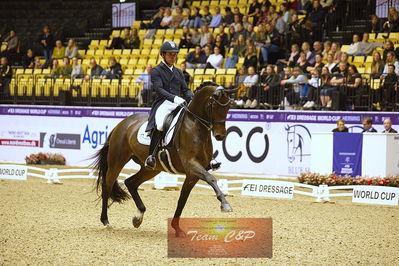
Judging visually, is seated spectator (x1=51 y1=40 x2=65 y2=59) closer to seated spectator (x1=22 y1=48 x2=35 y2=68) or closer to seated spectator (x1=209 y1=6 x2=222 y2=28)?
seated spectator (x1=22 y1=48 x2=35 y2=68)

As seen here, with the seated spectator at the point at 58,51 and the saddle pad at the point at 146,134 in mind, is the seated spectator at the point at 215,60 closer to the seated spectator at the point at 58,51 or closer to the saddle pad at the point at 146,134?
the seated spectator at the point at 58,51

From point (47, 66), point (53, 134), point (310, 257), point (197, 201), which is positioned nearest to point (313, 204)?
point (197, 201)

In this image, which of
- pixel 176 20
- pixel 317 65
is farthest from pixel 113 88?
pixel 317 65

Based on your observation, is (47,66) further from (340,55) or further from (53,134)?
(340,55)

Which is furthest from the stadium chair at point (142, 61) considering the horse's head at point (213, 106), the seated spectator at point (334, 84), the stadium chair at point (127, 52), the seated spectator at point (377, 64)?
the horse's head at point (213, 106)

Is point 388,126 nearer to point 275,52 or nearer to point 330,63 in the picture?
point 330,63

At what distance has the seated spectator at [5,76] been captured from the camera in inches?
924

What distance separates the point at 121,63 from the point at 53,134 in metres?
3.73

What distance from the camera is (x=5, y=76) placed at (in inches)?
952

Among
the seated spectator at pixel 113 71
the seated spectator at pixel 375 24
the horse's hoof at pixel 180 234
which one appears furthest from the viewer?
the seated spectator at pixel 113 71

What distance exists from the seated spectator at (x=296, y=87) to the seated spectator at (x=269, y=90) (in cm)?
26

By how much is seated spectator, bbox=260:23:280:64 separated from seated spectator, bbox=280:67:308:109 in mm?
2297

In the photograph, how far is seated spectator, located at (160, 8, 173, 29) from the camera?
24.6 metres

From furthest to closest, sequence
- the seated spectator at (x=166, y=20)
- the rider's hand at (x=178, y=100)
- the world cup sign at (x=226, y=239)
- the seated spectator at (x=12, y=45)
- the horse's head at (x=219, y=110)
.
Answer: the seated spectator at (x=12, y=45)
the seated spectator at (x=166, y=20)
the rider's hand at (x=178, y=100)
the horse's head at (x=219, y=110)
the world cup sign at (x=226, y=239)
